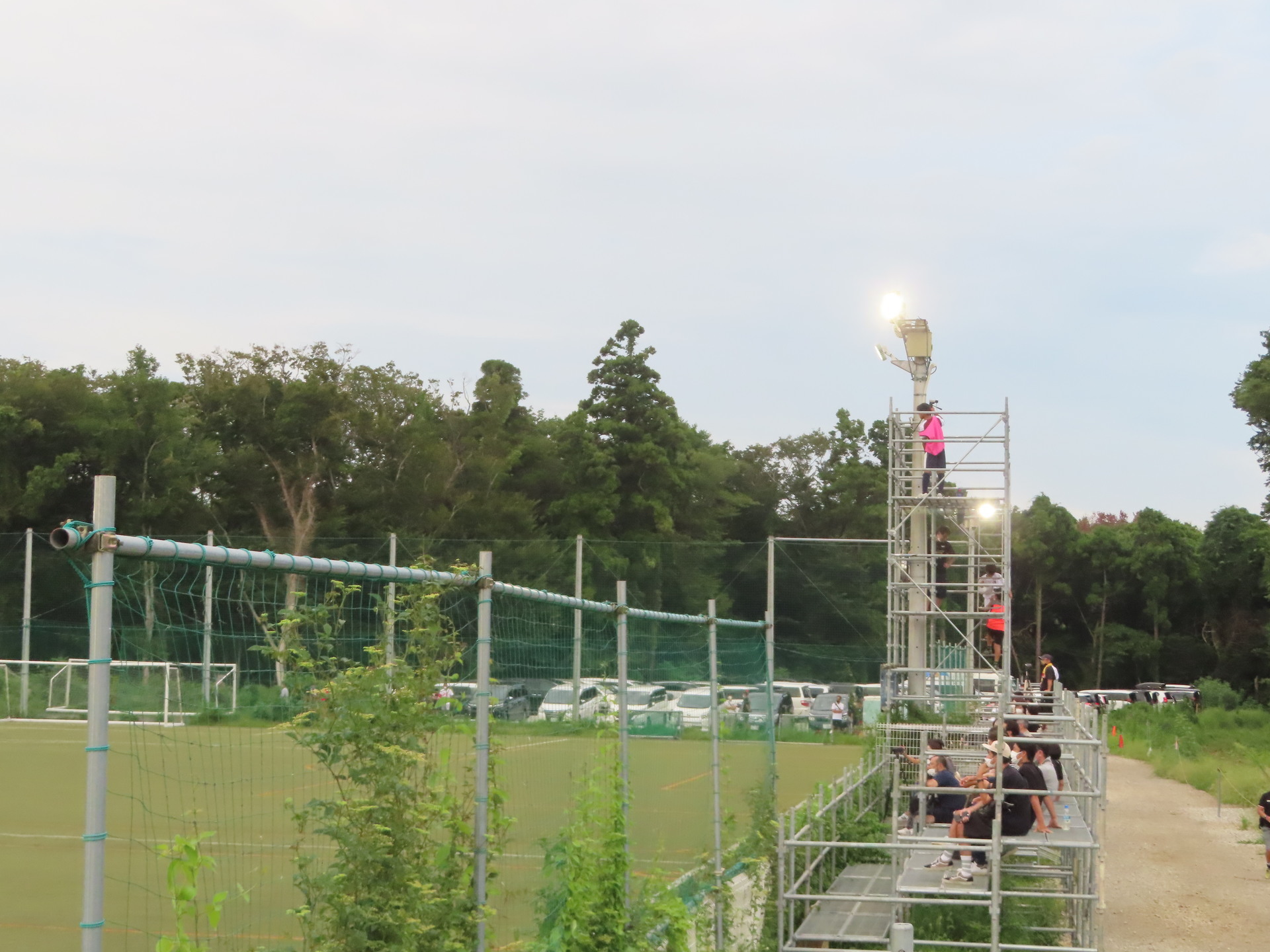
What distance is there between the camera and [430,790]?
456cm

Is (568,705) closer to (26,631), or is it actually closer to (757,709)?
(757,709)

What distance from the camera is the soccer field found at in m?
6.28

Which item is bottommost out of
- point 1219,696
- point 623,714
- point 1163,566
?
point 1219,696

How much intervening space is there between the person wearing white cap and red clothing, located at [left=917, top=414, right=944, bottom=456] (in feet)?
24.2

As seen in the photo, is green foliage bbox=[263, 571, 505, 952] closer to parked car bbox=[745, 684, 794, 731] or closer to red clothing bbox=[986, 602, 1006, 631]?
red clothing bbox=[986, 602, 1006, 631]

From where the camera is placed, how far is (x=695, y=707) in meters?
20.4

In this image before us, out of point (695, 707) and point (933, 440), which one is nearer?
point (933, 440)

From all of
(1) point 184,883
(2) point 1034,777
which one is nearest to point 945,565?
(2) point 1034,777

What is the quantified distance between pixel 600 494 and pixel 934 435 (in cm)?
3301

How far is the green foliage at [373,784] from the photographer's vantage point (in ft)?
13.5

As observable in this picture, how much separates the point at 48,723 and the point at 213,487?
548 inches

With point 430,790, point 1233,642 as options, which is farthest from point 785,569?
point 1233,642

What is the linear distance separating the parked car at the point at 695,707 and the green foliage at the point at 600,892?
12563 millimetres

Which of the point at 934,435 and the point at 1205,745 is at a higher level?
the point at 934,435
